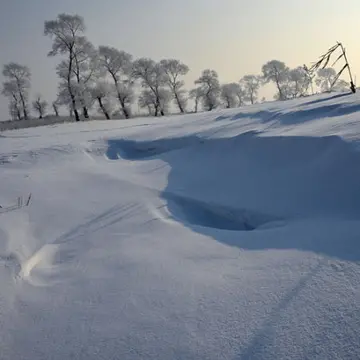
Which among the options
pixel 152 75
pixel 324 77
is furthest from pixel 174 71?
pixel 324 77

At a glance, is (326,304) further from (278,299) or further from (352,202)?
(352,202)

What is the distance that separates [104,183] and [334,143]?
454cm

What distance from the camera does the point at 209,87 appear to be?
4956 centimetres

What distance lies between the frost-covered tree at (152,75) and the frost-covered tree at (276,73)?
2021cm

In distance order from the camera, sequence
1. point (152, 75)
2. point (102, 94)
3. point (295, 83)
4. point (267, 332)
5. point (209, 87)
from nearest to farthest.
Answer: point (267, 332), point (102, 94), point (152, 75), point (209, 87), point (295, 83)

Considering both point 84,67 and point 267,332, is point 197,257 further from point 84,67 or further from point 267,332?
point 84,67

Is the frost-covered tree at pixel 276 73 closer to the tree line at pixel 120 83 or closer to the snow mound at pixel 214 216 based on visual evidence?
the tree line at pixel 120 83

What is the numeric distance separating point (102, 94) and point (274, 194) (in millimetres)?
31324

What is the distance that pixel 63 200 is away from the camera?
19.6 feet

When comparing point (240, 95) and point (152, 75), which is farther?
point (240, 95)

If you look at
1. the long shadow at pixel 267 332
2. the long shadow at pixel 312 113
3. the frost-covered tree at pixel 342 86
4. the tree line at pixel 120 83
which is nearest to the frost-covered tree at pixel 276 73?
the tree line at pixel 120 83

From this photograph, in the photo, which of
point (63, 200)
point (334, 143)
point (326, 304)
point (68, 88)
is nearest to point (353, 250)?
point (326, 304)

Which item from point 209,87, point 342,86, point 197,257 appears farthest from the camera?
point 209,87

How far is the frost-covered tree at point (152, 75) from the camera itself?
39781 mm
